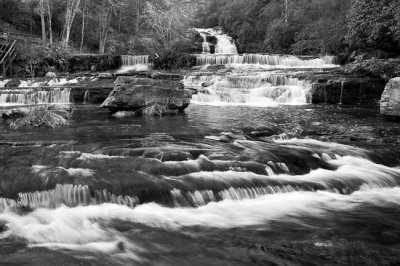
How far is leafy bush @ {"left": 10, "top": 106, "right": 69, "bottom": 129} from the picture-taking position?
11.2m

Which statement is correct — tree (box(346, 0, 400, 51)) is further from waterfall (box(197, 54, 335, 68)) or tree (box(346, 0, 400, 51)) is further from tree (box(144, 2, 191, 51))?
tree (box(144, 2, 191, 51))

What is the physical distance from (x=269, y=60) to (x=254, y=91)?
399 inches

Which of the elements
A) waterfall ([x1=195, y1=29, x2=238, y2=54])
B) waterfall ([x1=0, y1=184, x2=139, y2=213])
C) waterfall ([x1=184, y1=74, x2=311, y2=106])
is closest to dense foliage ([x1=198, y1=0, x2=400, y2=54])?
waterfall ([x1=195, y1=29, x2=238, y2=54])

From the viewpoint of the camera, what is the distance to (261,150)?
824cm

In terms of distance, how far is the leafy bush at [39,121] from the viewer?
11.2 metres

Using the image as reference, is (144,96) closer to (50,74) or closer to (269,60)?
(269,60)

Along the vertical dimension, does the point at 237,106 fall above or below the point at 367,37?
below

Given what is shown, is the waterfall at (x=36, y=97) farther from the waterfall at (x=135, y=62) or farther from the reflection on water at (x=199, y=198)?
the waterfall at (x=135, y=62)

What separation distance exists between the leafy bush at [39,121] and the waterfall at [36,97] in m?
6.46

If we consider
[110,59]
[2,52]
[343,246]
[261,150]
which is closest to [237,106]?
[261,150]

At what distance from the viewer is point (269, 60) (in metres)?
27.9

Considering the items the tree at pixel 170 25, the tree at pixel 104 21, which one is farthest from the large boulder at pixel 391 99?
the tree at pixel 104 21

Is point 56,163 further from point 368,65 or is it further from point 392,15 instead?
point 392,15

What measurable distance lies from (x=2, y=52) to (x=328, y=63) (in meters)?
22.7
